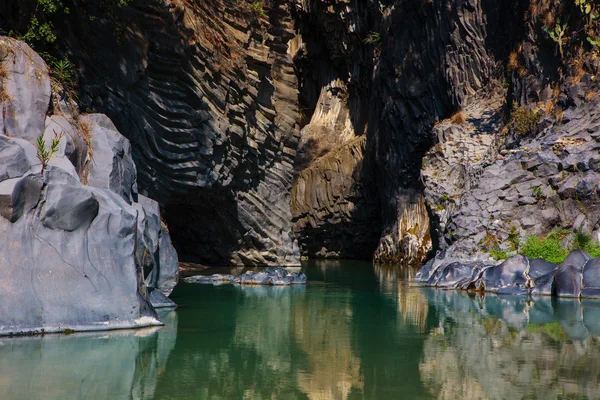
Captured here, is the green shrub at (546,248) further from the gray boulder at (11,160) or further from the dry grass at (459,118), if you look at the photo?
the gray boulder at (11,160)

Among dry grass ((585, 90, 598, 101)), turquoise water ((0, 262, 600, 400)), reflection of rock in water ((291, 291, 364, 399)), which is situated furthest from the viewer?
dry grass ((585, 90, 598, 101))

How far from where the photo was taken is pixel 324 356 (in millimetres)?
7520

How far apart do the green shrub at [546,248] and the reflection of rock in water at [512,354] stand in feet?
13.5

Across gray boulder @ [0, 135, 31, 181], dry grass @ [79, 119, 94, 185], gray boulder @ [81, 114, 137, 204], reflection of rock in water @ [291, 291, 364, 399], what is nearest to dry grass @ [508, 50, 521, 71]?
reflection of rock in water @ [291, 291, 364, 399]

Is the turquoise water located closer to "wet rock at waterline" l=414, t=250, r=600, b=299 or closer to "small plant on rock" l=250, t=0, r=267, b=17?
"wet rock at waterline" l=414, t=250, r=600, b=299

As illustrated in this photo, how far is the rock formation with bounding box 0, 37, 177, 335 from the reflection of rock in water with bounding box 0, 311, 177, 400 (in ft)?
1.29

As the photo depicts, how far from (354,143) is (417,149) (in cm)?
578

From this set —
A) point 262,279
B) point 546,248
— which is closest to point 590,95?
point 546,248

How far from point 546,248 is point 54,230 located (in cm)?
1170

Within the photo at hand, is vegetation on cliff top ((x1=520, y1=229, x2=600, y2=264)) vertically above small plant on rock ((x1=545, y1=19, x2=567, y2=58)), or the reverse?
small plant on rock ((x1=545, y1=19, x2=567, y2=58))

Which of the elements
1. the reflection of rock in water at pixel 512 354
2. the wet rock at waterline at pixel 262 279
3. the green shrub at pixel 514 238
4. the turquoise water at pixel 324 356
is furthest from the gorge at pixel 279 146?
the reflection of rock in water at pixel 512 354

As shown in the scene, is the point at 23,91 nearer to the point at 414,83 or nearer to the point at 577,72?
the point at 577,72

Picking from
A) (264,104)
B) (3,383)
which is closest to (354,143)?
(264,104)

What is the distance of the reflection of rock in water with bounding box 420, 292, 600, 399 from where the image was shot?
5.93 m
